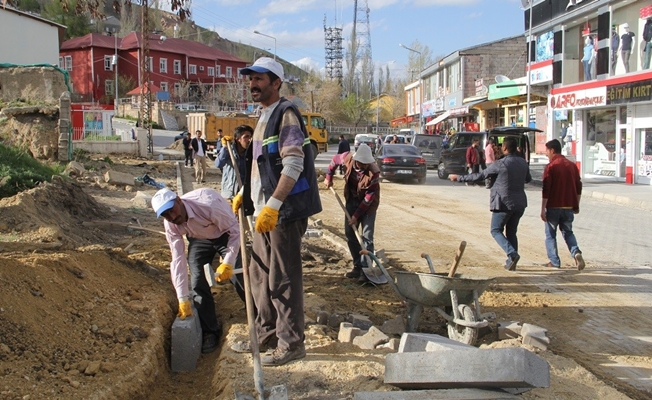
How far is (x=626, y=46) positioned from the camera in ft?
73.7

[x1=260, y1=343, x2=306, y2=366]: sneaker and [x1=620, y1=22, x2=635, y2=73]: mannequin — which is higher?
[x1=620, y1=22, x2=635, y2=73]: mannequin

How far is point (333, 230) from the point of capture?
1178cm

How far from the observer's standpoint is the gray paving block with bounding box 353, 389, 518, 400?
3.54 m

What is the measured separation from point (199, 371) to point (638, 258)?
23.3 ft

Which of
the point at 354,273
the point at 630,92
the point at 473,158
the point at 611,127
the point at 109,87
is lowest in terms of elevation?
the point at 354,273

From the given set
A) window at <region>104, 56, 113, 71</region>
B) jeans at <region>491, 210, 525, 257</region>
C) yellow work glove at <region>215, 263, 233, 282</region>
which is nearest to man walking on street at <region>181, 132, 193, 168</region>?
jeans at <region>491, 210, 525, 257</region>

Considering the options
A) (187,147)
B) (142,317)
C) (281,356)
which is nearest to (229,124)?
(187,147)

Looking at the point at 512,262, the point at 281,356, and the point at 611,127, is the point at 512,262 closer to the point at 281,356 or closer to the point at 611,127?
the point at 281,356

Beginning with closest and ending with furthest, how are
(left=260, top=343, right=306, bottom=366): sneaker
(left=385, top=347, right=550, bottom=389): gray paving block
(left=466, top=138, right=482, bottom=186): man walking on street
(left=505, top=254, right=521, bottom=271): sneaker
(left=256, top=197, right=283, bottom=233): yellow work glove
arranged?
(left=385, top=347, right=550, bottom=389): gray paving block < (left=256, top=197, right=283, bottom=233): yellow work glove < (left=260, top=343, right=306, bottom=366): sneaker < (left=505, top=254, right=521, bottom=271): sneaker < (left=466, top=138, right=482, bottom=186): man walking on street

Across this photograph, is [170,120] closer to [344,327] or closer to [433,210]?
[433,210]

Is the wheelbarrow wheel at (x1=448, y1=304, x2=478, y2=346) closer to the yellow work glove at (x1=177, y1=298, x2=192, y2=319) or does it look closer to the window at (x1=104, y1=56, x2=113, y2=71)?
the yellow work glove at (x1=177, y1=298, x2=192, y2=319)

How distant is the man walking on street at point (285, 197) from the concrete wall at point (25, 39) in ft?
105

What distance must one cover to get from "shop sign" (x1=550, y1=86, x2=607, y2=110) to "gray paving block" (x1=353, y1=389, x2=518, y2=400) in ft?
72.8

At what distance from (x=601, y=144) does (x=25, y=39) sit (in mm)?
29344
